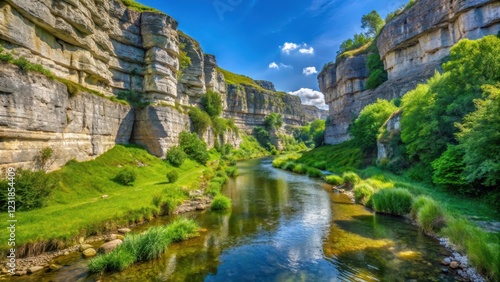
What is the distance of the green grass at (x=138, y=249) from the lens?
37.6 feet

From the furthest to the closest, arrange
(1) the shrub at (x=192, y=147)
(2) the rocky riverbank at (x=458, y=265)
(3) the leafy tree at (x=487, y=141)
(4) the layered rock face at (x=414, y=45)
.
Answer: (1) the shrub at (x=192, y=147) → (4) the layered rock face at (x=414, y=45) → (3) the leafy tree at (x=487, y=141) → (2) the rocky riverbank at (x=458, y=265)

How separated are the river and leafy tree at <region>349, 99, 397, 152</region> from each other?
2436 centimetres

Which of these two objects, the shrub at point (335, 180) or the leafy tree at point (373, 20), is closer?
the shrub at point (335, 180)

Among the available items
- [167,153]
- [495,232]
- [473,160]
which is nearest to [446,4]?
[473,160]

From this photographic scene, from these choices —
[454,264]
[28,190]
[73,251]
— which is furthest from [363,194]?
Answer: [28,190]

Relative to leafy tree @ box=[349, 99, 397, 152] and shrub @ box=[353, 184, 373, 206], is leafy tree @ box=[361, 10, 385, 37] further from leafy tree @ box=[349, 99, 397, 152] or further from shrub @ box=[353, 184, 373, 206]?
shrub @ box=[353, 184, 373, 206]

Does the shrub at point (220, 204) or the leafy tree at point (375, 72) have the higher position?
the leafy tree at point (375, 72)

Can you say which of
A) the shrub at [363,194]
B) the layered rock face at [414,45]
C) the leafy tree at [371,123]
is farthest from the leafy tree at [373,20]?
the shrub at [363,194]

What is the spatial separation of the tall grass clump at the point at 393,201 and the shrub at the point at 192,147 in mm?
34203

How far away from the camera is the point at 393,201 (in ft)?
62.5

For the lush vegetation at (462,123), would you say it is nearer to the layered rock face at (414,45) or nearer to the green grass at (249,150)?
the layered rock face at (414,45)

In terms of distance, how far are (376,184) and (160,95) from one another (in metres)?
38.6

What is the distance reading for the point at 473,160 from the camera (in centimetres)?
1436

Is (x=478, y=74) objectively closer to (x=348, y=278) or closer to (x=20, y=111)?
(x=348, y=278)
